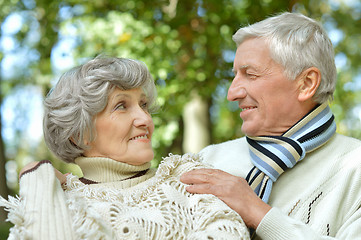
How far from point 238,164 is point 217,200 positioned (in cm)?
88

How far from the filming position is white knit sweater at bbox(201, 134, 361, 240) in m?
2.21

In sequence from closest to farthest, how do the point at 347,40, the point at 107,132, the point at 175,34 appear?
the point at 107,132, the point at 175,34, the point at 347,40

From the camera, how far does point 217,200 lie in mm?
2127

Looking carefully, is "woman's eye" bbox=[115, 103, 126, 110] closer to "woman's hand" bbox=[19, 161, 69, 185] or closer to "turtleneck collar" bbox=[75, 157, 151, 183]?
"turtleneck collar" bbox=[75, 157, 151, 183]

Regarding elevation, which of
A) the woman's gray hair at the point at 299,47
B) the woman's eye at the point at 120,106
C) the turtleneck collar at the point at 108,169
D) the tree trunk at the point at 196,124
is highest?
the woman's gray hair at the point at 299,47

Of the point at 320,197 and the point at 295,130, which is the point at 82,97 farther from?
the point at 320,197

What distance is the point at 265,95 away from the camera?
277 cm

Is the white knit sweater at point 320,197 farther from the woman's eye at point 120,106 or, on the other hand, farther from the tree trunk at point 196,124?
the tree trunk at point 196,124

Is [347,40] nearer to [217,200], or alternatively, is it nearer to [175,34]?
[175,34]

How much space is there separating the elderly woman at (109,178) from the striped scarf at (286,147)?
46 cm

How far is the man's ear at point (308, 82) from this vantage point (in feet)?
9.07

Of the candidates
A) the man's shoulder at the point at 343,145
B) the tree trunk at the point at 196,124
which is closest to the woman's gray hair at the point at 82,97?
the man's shoulder at the point at 343,145

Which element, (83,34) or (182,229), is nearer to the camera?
(182,229)

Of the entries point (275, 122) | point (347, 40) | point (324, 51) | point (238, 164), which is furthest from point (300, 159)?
point (347, 40)
